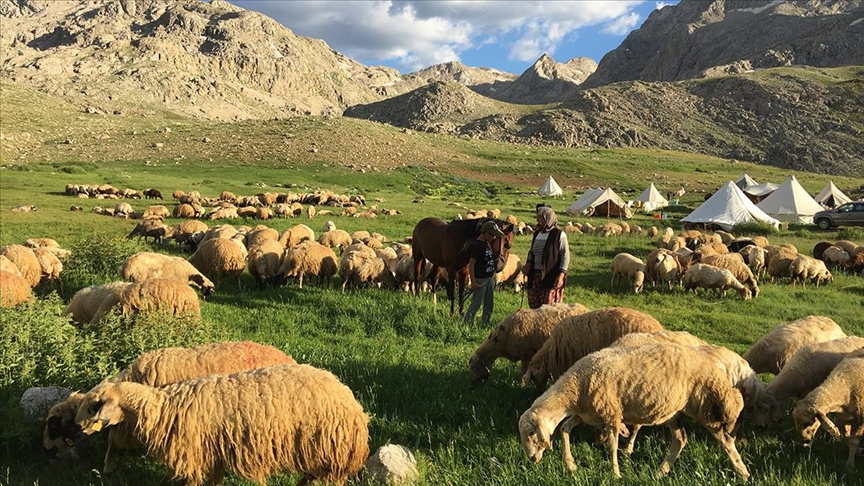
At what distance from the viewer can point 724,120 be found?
108m

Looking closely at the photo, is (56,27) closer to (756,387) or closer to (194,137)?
(194,137)

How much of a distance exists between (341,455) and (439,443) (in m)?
1.18

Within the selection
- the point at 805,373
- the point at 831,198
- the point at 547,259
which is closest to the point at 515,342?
the point at 547,259

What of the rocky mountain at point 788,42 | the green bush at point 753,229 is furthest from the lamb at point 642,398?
the rocky mountain at point 788,42

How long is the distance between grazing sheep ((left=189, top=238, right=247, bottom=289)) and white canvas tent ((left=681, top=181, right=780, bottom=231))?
80.1 feet

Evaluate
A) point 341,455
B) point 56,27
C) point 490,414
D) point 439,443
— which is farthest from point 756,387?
point 56,27

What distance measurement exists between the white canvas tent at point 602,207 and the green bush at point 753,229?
28.5 feet

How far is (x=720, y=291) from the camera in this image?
47.0 feet

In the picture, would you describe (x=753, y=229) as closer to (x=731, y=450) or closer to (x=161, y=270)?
(x=731, y=450)

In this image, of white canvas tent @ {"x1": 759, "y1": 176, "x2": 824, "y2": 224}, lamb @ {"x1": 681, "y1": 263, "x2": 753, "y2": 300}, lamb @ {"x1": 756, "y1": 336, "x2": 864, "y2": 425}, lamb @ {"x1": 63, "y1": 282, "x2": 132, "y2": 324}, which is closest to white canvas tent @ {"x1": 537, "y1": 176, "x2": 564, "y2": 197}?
white canvas tent @ {"x1": 759, "y1": 176, "x2": 824, "y2": 224}

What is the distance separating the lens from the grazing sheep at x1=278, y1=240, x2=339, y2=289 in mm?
13539

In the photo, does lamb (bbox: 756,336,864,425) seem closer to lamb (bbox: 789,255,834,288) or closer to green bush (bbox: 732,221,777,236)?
lamb (bbox: 789,255,834,288)

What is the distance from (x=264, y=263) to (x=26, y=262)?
5.06 metres

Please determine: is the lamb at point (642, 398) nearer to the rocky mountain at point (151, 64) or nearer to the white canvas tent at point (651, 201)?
the white canvas tent at point (651, 201)
